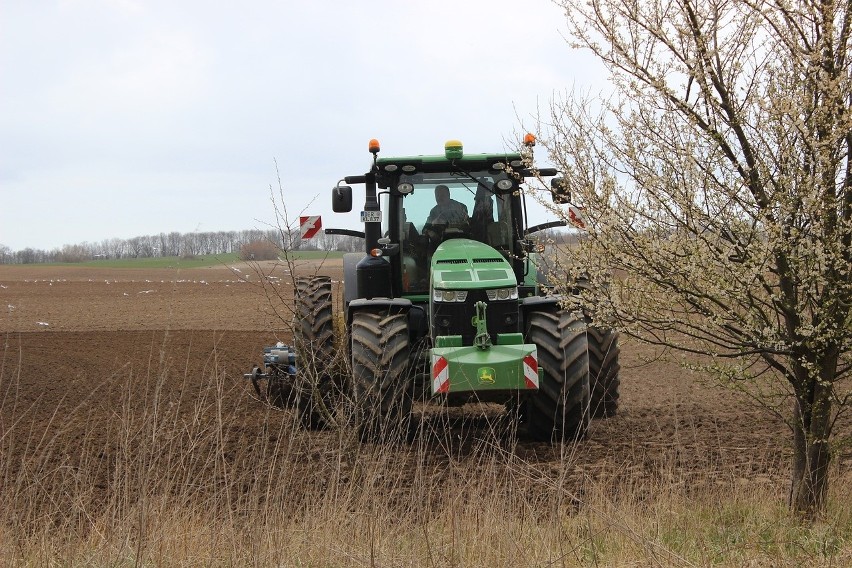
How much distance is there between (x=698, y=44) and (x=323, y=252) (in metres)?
3.72

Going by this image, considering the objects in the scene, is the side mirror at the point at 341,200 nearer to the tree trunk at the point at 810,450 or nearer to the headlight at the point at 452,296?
the headlight at the point at 452,296

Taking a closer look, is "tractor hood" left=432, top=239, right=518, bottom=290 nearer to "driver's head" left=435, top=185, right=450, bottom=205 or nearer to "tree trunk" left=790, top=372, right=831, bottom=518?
"driver's head" left=435, top=185, right=450, bottom=205

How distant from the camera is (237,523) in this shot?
4.95m

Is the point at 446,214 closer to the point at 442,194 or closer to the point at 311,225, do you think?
the point at 442,194

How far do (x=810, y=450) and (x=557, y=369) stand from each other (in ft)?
8.59

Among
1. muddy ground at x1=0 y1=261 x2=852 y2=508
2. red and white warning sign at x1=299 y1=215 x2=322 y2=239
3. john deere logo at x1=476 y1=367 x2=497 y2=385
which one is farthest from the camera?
red and white warning sign at x1=299 y1=215 x2=322 y2=239

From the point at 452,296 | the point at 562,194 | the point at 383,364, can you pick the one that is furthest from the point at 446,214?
the point at 562,194

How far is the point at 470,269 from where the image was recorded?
8.09 metres

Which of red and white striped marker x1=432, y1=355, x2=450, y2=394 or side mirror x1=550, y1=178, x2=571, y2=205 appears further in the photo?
red and white striped marker x1=432, y1=355, x2=450, y2=394

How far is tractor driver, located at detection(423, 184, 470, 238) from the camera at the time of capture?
8.86m

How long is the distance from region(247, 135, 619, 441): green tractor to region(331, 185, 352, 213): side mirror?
0.04ft

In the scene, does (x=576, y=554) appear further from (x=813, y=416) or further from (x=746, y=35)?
(x=746, y=35)

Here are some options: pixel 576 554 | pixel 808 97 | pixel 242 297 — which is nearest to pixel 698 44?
pixel 808 97

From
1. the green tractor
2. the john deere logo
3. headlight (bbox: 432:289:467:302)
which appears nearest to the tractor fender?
the green tractor
